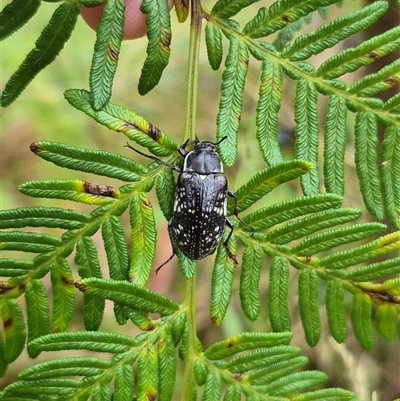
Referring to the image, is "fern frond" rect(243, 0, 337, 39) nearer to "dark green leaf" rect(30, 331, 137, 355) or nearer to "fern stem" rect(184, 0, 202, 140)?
"fern stem" rect(184, 0, 202, 140)

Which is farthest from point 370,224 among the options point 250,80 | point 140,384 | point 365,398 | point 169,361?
point 250,80

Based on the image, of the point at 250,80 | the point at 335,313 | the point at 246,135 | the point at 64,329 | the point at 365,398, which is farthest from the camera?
the point at 250,80

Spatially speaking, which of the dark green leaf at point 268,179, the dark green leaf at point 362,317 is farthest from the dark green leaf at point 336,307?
the dark green leaf at point 268,179

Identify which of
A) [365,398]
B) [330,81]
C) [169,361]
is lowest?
[365,398]

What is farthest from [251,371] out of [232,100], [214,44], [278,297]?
[214,44]

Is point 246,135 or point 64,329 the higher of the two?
point 246,135

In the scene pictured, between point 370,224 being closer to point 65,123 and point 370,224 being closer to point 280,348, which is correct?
point 280,348

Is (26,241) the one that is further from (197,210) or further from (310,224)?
(310,224)
